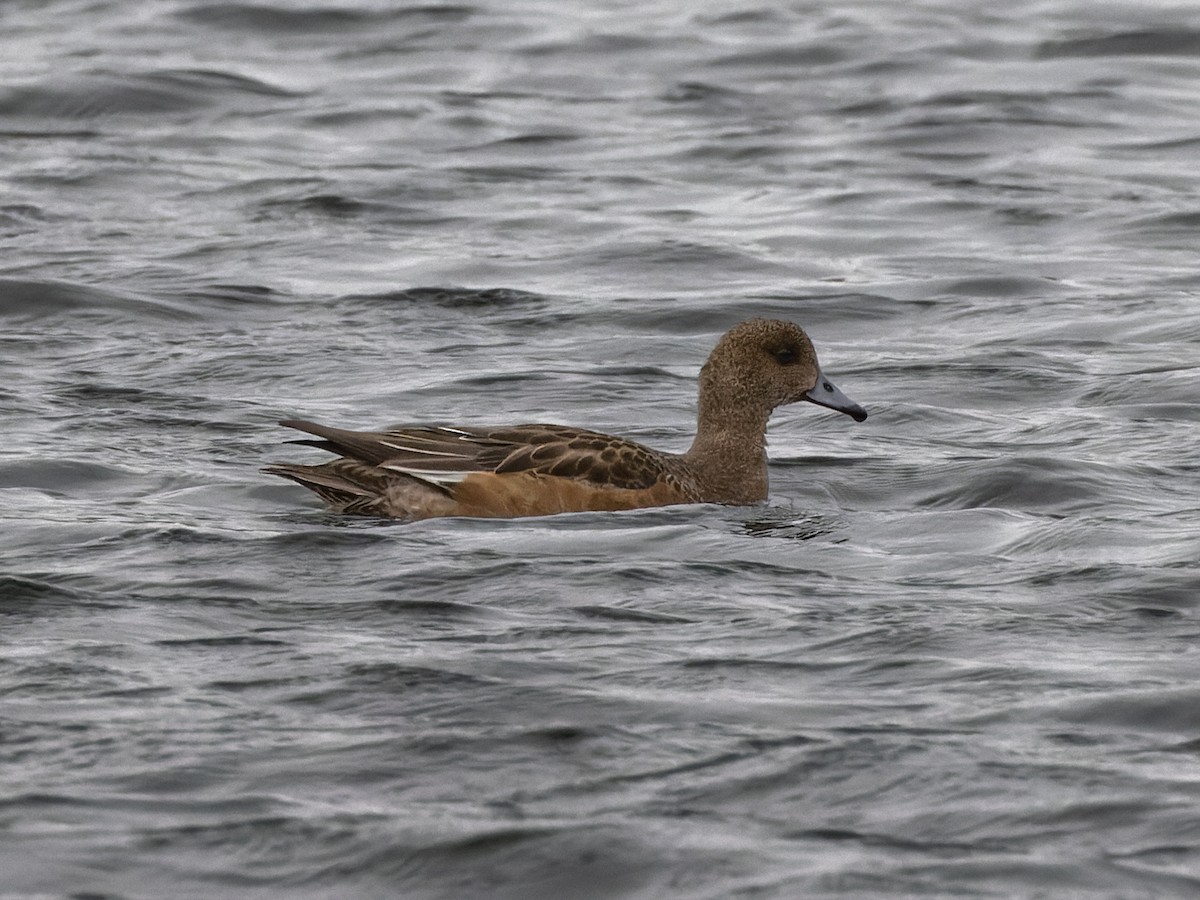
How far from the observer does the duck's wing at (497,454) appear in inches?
365

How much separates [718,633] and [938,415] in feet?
13.4

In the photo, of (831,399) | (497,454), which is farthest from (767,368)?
(497,454)

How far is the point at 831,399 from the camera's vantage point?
10.2m

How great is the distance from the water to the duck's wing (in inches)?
7.8

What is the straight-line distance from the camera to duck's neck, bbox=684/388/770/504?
9891 mm

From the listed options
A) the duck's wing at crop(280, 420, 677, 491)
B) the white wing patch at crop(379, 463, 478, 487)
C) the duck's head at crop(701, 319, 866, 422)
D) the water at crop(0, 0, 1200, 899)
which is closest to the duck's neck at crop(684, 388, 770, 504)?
the duck's head at crop(701, 319, 866, 422)

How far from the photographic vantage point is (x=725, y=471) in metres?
9.91

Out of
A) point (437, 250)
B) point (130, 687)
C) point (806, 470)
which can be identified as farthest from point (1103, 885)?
point (437, 250)

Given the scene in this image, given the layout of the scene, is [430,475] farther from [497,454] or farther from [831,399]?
[831,399]

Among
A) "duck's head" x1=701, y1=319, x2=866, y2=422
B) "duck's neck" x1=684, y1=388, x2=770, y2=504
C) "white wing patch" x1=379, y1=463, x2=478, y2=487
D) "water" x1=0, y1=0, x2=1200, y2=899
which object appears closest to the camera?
"water" x1=0, y1=0, x2=1200, y2=899

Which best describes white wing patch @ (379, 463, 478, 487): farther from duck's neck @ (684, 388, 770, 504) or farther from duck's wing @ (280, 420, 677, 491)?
duck's neck @ (684, 388, 770, 504)

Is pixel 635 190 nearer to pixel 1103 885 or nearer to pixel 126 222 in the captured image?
pixel 126 222

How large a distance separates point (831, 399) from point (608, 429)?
1.58 m

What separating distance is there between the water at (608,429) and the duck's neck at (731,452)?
19 centimetres
